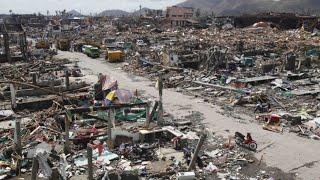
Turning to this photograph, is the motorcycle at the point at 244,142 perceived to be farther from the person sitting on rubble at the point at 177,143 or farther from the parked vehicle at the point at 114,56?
the parked vehicle at the point at 114,56

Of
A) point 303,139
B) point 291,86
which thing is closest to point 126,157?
point 303,139

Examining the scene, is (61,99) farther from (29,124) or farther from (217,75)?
(217,75)

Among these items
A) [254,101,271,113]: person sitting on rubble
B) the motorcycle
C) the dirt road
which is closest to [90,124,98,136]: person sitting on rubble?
the dirt road

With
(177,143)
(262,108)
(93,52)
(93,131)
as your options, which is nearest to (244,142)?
(177,143)

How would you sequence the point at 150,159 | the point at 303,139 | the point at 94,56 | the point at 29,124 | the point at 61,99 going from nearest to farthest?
1. the point at 150,159
2. the point at 303,139
3. the point at 29,124
4. the point at 61,99
5. the point at 94,56

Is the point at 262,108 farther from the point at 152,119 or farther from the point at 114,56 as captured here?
the point at 114,56
